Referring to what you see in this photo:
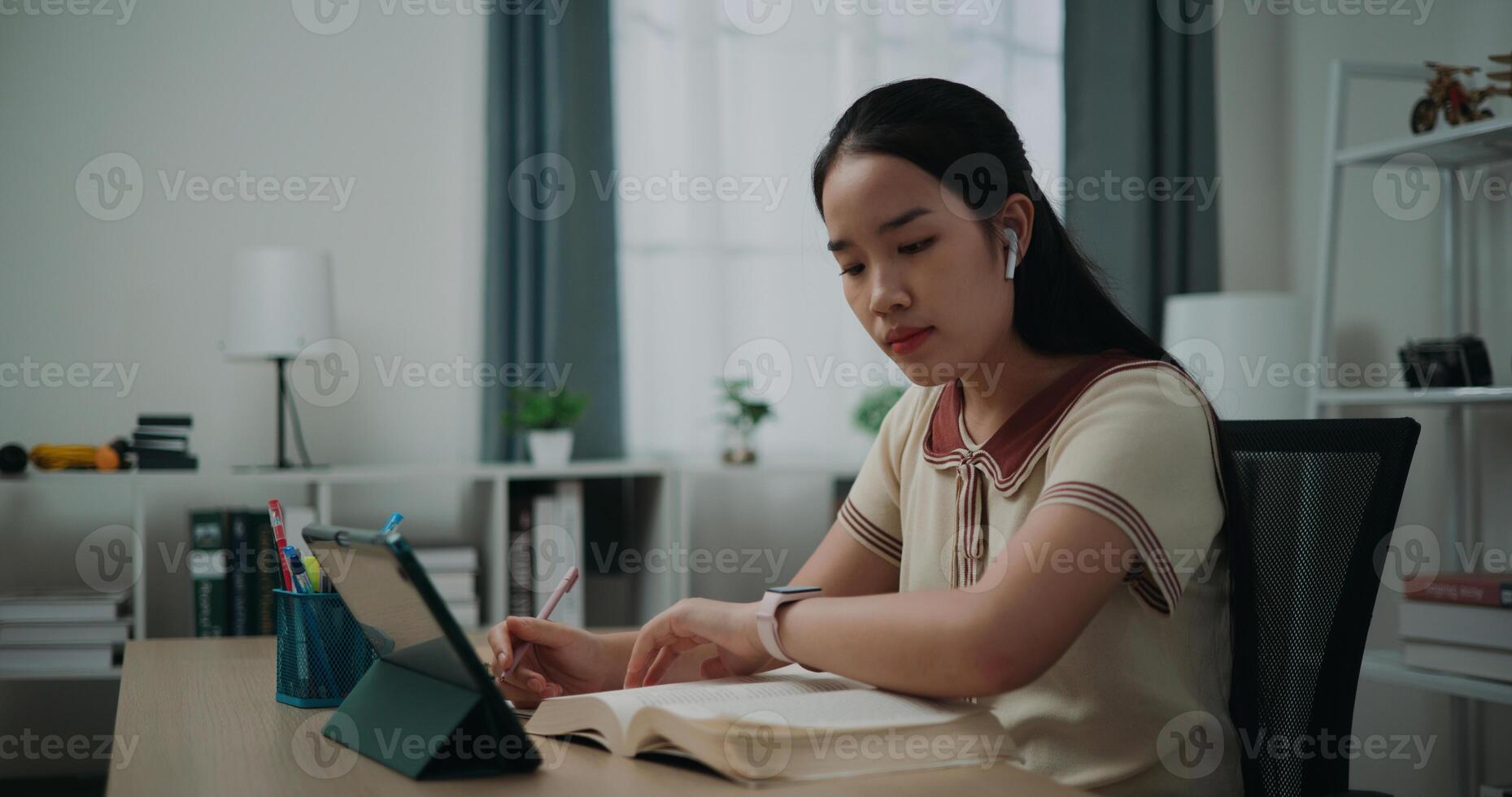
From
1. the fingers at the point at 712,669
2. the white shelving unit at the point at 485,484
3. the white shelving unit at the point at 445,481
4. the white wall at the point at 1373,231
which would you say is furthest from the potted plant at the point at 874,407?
the fingers at the point at 712,669

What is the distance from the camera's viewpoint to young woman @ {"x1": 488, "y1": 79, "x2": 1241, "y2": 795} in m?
0.94

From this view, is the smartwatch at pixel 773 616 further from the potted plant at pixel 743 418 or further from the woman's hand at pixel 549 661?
the potted plant at pixel 743 418

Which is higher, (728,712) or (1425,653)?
(728,712)

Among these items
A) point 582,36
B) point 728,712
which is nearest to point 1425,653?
point 728,712

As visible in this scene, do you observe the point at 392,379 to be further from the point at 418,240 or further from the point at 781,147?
the point at 781,147

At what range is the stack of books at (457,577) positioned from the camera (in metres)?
2.70

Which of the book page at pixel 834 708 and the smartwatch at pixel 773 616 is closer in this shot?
the book page at pixel 834 708

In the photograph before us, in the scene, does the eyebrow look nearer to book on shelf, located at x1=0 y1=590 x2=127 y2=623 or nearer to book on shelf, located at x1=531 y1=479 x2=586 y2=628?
book on shelf, located at x1=531 y1=479 x2=586 y2=628

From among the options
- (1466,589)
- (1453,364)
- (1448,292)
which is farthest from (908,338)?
(1448,292)

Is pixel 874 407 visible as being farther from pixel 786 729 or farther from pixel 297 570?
pixel 786 729

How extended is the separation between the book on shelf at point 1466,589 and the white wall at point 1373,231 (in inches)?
25.0

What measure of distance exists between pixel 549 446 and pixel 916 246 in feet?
6.01

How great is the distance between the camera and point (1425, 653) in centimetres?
213

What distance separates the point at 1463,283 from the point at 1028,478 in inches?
79.9
